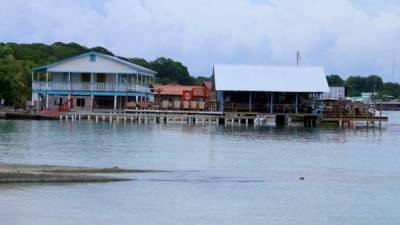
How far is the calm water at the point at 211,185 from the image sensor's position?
20391 millimetres

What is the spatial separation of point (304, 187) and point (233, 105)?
4377 cm

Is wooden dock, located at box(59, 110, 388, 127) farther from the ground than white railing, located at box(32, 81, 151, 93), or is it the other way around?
white railing, located at box(32, 81, 151, 93)

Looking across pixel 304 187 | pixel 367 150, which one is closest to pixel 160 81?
pixel 367 150

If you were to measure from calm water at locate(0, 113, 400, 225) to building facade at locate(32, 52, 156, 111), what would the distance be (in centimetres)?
2526

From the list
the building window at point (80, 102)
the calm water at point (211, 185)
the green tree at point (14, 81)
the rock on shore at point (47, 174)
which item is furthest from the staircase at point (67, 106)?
the rock on shore at point (47, 174)

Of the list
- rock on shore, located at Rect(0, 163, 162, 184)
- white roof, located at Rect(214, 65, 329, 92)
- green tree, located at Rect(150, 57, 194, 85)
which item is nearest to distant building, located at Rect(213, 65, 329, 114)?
white roof, located at Rect(214, 65, 329, 92)

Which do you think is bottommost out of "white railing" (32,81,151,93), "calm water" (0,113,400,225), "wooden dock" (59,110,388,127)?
"calm water" (0,113,400,225)

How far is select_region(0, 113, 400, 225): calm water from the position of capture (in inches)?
803

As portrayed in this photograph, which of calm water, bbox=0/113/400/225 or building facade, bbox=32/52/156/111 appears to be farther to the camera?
building facade, bbox=32/52/156/111

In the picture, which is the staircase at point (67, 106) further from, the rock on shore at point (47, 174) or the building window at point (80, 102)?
the rock on shore at point (47, 174)

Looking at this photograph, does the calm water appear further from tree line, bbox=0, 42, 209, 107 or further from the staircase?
tree line, bbox=0, 42, 209, 107

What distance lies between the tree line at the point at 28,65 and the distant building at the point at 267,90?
65.7 feet

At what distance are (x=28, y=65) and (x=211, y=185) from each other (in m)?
61.8

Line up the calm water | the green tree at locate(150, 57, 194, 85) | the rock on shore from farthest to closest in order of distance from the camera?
the green tree at locate(150, 57, 194, 85)
the rock on shore
the calm water
